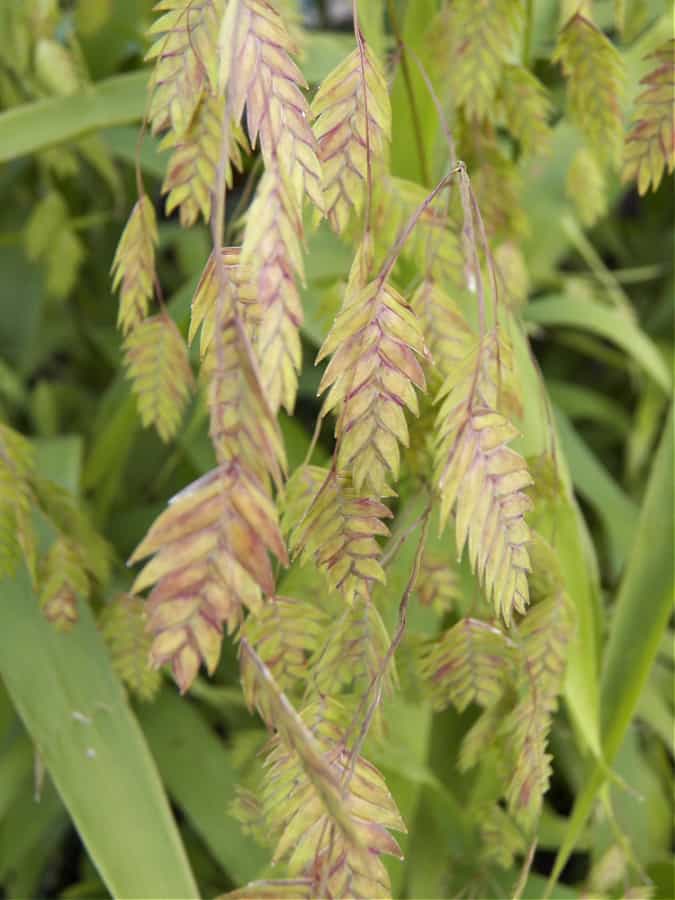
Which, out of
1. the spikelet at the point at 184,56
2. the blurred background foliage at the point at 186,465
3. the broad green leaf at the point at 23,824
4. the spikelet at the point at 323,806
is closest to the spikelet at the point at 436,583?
the blurred background foliage at the point at 186,465

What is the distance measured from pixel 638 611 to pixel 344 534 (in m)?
0.38

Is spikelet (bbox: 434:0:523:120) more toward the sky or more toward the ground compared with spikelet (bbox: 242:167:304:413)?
more toward the sky

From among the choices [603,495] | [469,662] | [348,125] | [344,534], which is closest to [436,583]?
[469,662]

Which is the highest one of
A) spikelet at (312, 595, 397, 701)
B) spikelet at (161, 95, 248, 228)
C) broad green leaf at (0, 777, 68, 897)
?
spikelet at (161, 95, 248, 228)

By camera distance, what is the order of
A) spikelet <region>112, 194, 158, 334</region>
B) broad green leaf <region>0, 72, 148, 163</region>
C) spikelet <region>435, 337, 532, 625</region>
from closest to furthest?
spikelet <region>435, 337, 532, 625</region>
spikelet <region>112, 194, 158, 334</region>
broad green leaf <region>0, 72, 148, 163</region>

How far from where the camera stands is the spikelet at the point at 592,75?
0.58 metres

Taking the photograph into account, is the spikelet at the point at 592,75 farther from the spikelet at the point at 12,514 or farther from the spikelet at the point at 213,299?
the spikelet at the point at 12,514

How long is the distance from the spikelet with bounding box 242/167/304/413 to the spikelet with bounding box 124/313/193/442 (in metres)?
0.29

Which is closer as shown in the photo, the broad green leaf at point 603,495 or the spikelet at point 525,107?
the spikelet at point 525,107

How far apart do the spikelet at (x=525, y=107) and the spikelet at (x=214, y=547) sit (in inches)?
18.7

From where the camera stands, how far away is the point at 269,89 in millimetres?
347

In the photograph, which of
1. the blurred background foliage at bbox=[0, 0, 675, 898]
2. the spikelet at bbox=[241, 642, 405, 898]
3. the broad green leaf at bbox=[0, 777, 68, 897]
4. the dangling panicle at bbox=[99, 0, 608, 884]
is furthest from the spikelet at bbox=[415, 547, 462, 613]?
the broad green leaf at bbox=[0, 777, 68, 897]

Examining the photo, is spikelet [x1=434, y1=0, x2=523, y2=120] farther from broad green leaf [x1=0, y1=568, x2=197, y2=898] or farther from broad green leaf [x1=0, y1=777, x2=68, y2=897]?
broad green leaf [x1=0, y1=777, x2=68, y2=897]

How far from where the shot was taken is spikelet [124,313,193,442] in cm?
60
